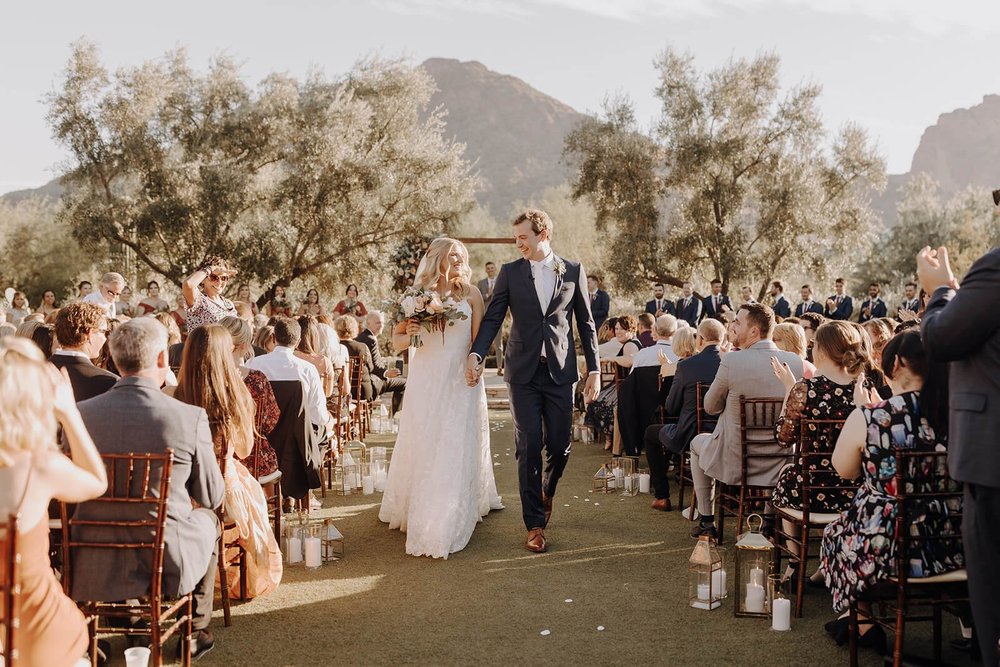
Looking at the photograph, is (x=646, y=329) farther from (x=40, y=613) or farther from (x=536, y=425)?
(x=40, y=613)

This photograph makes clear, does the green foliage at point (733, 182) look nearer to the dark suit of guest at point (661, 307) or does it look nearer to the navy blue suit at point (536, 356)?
the dark suit of guest at point (661, 307)

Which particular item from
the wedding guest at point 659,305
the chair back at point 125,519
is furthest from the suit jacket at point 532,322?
the wedding guest at point 659,305

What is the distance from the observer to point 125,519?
336cm

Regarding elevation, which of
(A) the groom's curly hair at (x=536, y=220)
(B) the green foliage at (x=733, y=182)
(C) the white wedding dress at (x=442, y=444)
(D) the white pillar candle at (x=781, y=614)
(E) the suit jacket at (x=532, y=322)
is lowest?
(D) the white pillar candle at (x=781, y=614)

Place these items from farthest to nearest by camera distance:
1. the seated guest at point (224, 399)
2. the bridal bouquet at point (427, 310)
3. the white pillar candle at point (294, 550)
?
the bridal bouquet at point (427, 310) → the white pillar candle at point (294, 550) → the seated guest at point (224, 399)

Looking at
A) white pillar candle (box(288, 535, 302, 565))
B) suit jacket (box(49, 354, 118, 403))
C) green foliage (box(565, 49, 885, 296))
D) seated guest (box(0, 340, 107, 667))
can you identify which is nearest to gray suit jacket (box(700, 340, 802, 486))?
white pillar candle (box(288, 535, 302, 565))

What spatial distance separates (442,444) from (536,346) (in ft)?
3.06

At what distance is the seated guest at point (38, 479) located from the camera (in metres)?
2.35

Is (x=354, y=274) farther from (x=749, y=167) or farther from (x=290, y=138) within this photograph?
(x=749, y=167)

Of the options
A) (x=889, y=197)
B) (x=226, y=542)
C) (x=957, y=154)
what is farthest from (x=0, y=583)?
(x=957, y=154)

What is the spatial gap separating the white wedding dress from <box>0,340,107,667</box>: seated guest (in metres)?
3.07

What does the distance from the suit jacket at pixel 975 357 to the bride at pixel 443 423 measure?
3.41 meters

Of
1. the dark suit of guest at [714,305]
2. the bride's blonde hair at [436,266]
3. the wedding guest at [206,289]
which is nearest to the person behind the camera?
the bride's blonde hair at [436,266]

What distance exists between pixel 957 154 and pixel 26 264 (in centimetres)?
11665
